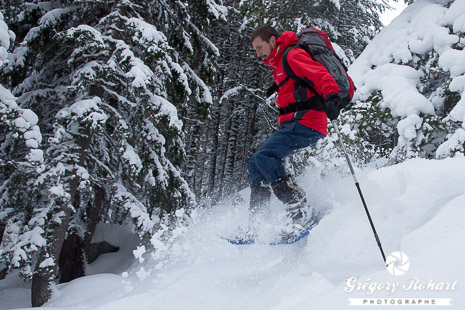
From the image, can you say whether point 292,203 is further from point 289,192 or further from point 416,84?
point 416,84

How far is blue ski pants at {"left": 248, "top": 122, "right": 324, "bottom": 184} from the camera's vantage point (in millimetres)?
4098

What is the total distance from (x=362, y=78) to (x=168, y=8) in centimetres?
490

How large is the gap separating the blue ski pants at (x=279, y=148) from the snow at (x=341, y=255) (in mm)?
581

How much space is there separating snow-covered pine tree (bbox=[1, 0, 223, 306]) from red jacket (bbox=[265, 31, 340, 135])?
311cm

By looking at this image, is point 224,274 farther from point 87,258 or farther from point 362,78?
point 87,258

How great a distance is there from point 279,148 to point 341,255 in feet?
4.78

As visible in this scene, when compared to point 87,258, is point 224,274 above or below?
above

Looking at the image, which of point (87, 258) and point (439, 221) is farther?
point (87, 258)

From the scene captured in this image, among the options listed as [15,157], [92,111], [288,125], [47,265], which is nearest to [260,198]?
[288,125]

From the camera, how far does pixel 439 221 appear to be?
115 inches

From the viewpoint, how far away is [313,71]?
11.5 ft

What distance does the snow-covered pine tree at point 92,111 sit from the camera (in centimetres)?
648

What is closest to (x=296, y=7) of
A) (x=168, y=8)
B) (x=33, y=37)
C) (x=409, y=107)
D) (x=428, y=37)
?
(x=168, y=8)

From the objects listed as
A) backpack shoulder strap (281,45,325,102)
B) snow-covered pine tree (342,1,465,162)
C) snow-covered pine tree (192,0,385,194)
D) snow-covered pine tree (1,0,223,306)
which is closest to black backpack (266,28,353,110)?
backpack shoulder strap (281,45,325,102)
